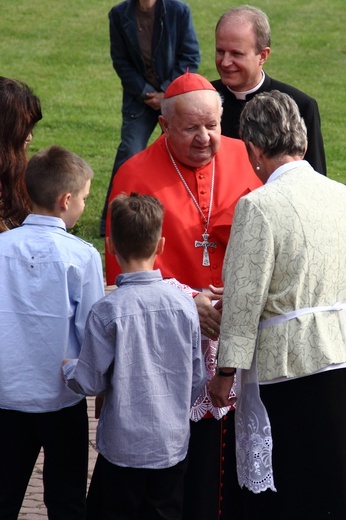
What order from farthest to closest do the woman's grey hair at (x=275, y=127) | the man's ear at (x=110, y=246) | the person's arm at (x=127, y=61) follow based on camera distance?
the person's arm at (x=127, y=61) → the man's ear at (x=110, y=246) → the woman's grey hair at (x=275, y=127)

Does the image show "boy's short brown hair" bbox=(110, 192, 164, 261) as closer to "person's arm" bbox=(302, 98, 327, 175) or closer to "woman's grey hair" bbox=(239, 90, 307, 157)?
"woman's grey hair" bbox=(239, 90, 307, 157)

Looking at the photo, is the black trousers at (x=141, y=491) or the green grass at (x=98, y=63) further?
the green grass at (x=98, y=63)

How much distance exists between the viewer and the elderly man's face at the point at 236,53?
208 inches

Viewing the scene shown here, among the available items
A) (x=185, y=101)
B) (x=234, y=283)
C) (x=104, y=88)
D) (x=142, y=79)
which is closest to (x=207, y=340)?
(x=234, y=283)

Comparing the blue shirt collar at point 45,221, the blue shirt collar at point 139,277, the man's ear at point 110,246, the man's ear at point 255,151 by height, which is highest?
the man's ear at point 255,151

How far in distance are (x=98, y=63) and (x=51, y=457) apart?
12877 millimetres

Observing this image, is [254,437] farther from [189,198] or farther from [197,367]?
[189,198]

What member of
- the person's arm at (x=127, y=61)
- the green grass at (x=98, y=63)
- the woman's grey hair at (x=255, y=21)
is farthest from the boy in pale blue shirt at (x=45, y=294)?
the green grass at (x=98, y=63)

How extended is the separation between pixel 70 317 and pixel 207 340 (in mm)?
632

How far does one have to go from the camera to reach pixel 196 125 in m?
4.46

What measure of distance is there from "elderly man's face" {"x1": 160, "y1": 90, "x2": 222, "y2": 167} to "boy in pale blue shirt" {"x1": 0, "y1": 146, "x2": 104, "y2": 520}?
50 centimetres

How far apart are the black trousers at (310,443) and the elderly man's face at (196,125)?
3.68 feet

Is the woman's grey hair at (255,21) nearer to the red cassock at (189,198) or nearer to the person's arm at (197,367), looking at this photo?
the red cassock at (189,198)

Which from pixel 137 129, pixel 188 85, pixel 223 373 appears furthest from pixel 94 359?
pixel 137 129
